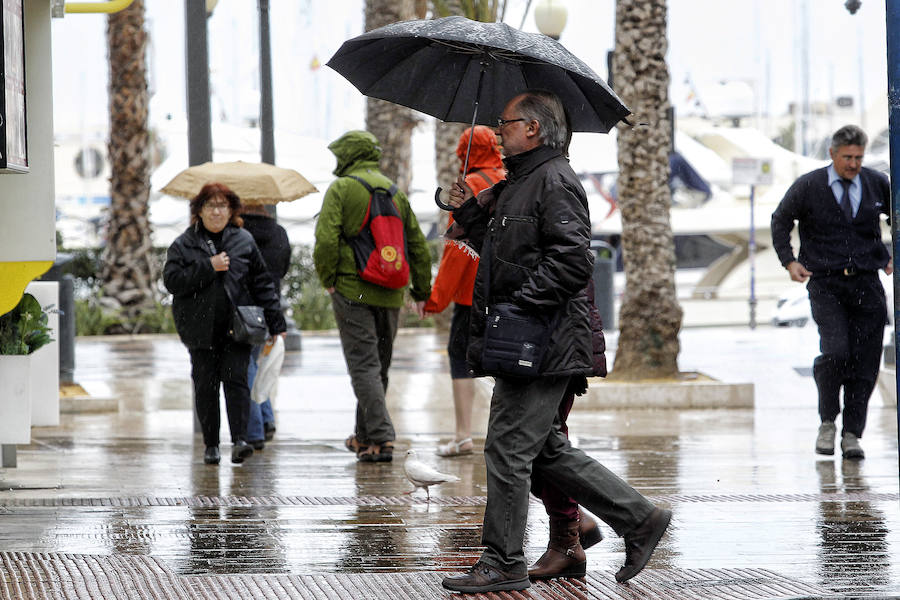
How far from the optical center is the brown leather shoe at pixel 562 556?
17.3 feet

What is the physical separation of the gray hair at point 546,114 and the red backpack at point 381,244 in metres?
3.21

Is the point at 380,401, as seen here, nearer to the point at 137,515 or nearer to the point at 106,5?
the point at 137,515

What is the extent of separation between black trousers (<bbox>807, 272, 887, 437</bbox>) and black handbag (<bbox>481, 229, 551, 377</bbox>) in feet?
13.5

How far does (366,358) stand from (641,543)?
3615 millimetres

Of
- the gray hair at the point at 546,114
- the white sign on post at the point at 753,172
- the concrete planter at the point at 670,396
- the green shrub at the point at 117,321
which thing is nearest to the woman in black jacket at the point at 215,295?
the gray hair at the point at 546,114

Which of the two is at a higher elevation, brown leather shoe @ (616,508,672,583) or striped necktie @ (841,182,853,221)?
striped necktie @ (841,182,853,221)

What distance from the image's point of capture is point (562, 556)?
209 inches

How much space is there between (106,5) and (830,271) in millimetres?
4611

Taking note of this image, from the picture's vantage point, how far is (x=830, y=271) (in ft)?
28.0

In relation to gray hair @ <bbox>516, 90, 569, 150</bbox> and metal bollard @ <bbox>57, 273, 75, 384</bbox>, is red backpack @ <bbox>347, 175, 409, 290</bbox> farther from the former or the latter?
metal bollard @ <bbox>57, 273, 75, 384</bbox>

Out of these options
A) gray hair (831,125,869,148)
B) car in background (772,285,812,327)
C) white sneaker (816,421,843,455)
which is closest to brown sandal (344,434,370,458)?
white sneaker (816,421,843,455)

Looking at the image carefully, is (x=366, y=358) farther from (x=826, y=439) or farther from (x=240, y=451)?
(x=826, y=439)

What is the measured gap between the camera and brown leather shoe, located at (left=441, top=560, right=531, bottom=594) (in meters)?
4.95

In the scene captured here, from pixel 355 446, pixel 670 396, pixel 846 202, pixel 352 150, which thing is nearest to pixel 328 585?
pixel 355 446
